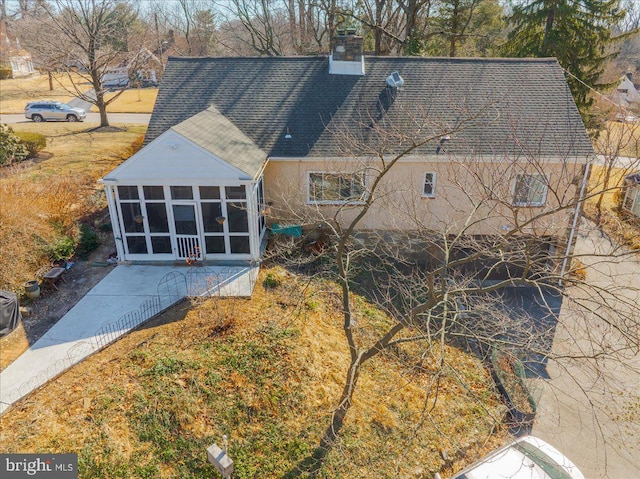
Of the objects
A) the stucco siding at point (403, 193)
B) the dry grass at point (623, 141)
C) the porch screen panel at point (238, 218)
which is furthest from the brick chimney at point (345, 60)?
the dry grass at point (623, 141)

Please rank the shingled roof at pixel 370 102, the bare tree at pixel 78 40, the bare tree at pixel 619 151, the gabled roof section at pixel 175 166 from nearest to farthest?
1. the bare tree at pixel 619 151
2. the gabled roof section at pixel 175 166
3. the shingled roof at pixel 370 102
4. the bare tree at pixel 78 40

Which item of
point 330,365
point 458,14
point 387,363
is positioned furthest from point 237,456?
point 458,14

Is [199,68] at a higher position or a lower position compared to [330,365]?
higher

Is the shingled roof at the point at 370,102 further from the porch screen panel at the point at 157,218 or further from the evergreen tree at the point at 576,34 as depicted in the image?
the evergreen tree at the point at 576,34

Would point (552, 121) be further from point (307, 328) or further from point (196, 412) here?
point (196, 412)

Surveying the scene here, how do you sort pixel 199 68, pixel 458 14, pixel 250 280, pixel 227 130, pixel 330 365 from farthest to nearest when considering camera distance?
pixel 458 14 < pixel 199 68 < pixel 227 130 < pixel 250 280 < pixel 330 365

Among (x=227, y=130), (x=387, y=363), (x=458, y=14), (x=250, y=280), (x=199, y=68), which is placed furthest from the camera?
(x=458, y=14)
